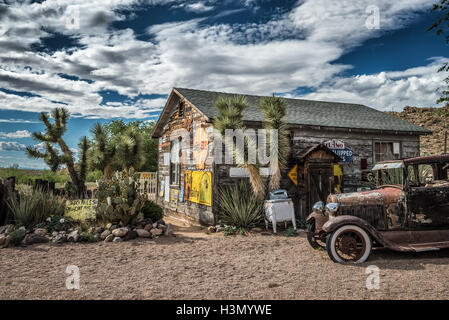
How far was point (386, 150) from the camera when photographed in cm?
1287

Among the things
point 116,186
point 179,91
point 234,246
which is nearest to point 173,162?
point 179,91

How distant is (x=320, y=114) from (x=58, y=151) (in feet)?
49.4

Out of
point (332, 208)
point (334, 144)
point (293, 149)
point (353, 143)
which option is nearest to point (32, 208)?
point (332, 208)

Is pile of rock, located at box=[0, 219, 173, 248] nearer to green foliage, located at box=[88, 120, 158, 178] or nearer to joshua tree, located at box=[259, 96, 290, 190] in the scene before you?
joshua tree, located at box=[259, 96, 290, 190]

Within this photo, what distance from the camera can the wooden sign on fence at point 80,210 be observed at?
973cm

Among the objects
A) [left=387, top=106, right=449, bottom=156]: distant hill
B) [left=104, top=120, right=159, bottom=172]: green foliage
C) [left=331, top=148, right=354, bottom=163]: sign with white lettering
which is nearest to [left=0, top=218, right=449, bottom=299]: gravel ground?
[left=331, top=148, right=354, bottom=163]: sign with white lettering

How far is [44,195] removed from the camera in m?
9.49

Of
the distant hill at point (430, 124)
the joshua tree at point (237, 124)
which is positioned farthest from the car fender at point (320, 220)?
the distant hill at point (430, 124)

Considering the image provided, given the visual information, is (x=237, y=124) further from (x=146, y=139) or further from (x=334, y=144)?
(x=146, y=139)

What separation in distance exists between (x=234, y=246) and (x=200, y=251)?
92 cm

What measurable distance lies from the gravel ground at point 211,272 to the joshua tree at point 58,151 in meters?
11.9

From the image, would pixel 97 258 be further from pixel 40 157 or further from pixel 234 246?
pixel 40 157
